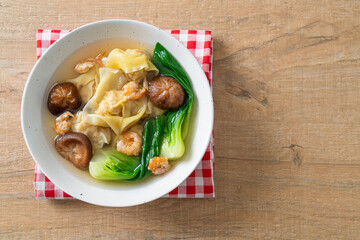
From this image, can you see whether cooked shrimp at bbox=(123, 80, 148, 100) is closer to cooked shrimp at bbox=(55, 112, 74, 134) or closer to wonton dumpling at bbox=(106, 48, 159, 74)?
wonton dumpling at bbox=(106, 48, 159, 74)

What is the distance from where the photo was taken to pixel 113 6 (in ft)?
9.34

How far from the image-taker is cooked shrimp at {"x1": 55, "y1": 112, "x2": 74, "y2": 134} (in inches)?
99.5

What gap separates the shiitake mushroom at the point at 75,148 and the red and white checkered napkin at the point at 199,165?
36cm

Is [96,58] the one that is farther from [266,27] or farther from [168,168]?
[266,27]

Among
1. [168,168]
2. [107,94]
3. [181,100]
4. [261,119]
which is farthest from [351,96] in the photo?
[107,94]

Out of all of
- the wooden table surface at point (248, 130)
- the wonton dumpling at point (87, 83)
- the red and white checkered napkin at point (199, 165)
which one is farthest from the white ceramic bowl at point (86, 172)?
the wooden table surface at point (248, 130)

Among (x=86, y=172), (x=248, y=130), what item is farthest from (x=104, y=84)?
(x=248, y=130)

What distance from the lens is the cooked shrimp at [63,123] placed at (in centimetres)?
253

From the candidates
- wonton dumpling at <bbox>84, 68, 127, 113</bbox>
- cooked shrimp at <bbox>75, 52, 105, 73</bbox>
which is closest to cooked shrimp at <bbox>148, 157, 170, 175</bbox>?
wonton dumpling at <bbox>84, 68, 127, 113</bbox>

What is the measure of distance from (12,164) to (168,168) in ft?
4.13

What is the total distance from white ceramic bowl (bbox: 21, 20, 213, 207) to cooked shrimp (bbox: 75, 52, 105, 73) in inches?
4.1

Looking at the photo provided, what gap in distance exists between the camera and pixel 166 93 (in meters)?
2.51

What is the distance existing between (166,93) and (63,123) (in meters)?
0.76

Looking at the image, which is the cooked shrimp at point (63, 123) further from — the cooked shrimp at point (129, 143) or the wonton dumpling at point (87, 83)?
the cooked shrimp at point (129, 143)
